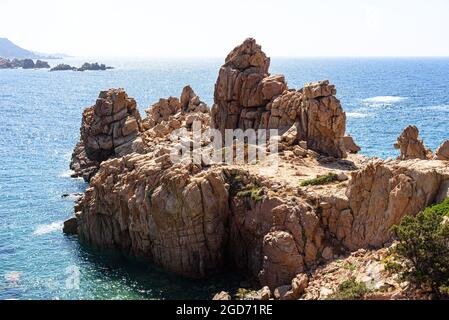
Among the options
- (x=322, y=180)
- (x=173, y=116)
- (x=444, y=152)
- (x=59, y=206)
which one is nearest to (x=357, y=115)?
(x=173, y=116)

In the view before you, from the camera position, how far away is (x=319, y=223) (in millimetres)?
42406

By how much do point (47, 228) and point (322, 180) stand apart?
106ft

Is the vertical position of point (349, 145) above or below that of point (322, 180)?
below

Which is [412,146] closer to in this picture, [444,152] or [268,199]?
[444,152]

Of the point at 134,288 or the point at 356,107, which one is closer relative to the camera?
the point at 134,288

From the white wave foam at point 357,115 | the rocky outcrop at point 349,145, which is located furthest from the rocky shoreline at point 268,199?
the white wave foam at point 357,115

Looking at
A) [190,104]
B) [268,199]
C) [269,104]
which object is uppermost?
[269,104]

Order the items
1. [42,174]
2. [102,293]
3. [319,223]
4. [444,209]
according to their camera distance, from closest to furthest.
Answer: [444,209] → [319,223] → [102,293] → [42,174]

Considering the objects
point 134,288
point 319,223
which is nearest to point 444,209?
point 319,223

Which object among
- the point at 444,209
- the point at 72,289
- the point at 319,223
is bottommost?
the point at 72,289

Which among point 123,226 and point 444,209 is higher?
point 444,209

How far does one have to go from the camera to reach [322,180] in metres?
46.7

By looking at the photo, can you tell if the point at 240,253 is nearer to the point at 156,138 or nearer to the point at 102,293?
the point at 102,293

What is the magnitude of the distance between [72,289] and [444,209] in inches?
1186
